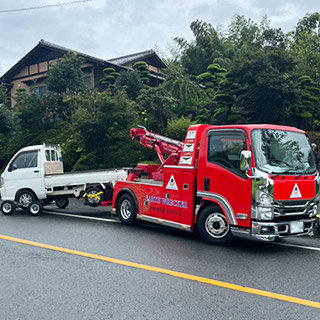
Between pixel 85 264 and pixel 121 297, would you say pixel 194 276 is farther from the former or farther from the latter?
pixel 85 264


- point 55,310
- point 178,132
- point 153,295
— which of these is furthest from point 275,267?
point 178,132

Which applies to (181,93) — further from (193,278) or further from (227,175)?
(193,278)

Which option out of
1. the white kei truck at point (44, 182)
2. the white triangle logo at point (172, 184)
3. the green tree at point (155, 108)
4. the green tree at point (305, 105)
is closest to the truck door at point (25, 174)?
the white kei truck at point (44, 182)

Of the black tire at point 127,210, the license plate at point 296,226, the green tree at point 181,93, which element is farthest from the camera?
the green tree at point 181,93

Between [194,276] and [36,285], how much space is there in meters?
2.06

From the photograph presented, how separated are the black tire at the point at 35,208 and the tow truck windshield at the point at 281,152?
664 centimetres

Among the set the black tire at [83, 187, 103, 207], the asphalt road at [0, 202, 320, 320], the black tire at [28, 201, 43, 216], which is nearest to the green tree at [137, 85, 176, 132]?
the black tire at [28, 201, 43, 216]

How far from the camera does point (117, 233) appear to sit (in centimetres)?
768

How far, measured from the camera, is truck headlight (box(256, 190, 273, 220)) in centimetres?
585

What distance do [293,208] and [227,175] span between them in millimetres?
1235

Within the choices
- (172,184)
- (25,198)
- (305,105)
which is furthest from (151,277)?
(305,105)

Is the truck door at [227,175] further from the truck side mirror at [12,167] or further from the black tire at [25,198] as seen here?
the truck side mirror at [12,167]

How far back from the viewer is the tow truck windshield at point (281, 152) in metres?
6.09

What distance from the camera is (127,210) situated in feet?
28.1
